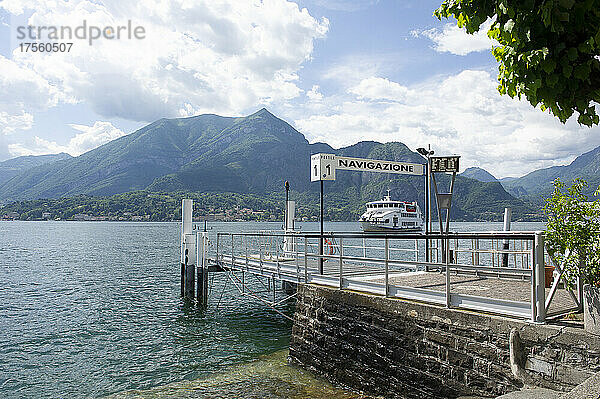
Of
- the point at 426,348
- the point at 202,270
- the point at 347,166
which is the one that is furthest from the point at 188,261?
the point at 426,348

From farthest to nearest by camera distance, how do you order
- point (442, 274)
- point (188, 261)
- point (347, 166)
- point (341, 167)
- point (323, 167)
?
point (188, 261), point (347, 166), point (341, 167), point (323, 167), point (442, 274)

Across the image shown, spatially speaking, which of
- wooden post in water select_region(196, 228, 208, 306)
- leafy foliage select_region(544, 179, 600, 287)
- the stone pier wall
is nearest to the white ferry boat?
wooden post in water select_region(196, 228, 208, 306)

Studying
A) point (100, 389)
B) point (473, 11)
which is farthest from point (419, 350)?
point (100, 389)

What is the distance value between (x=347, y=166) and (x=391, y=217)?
5541cm

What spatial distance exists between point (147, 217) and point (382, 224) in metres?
113

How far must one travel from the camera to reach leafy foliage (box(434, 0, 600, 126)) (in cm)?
399

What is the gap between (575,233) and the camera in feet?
19.3

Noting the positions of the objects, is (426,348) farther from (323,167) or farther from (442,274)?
(323,167)

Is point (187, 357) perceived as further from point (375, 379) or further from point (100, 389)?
point (375, 379)

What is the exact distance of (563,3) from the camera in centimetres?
375

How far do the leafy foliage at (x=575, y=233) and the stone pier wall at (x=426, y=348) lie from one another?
2.49 feet

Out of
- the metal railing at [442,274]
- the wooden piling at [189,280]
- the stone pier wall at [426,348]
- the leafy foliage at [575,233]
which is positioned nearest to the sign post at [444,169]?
the metal railing at [442,274]

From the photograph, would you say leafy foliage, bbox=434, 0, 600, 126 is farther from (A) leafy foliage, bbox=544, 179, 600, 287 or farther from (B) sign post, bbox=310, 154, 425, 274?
(B) sign post, bbox=310, 154, 425, 274

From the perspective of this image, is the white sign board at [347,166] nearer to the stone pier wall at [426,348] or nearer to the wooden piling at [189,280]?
the stone pier wall at [426,348]
